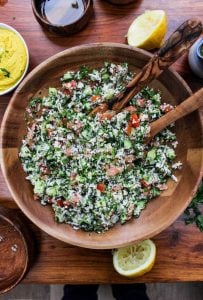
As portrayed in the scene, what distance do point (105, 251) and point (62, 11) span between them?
2.90 ft

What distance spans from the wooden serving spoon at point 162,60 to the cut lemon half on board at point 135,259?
1.70ft

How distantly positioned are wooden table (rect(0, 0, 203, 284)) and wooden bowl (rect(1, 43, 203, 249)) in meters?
0.19

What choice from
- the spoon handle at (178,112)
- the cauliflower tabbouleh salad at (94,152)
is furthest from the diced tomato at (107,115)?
the spoon handle at (178,112)

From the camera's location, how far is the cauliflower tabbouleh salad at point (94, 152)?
162 cm

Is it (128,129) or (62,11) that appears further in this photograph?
(62,11)

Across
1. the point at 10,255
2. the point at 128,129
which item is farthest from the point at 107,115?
the point at 10,255

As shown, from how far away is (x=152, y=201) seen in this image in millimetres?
1695

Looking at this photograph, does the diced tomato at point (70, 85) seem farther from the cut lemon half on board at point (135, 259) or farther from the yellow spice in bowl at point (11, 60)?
the cut lemon half on board at point (135, 259)

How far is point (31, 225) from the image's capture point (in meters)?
1.84

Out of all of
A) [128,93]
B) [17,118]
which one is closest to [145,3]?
[128,93]

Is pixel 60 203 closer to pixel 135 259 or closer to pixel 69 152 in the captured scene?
pixel 69 152

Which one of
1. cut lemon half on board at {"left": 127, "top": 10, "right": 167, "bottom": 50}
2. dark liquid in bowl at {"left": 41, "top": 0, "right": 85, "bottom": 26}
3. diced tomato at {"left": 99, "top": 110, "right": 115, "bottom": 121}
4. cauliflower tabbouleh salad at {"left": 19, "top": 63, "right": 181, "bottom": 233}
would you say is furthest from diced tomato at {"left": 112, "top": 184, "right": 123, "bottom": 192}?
dark liquid in bowl at {"left": 41, "top": 0, "right": 85, "bottom": 26}

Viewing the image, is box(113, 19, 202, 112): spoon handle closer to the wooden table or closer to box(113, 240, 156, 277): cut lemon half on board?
the wooden table

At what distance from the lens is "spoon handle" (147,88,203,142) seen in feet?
4.80
